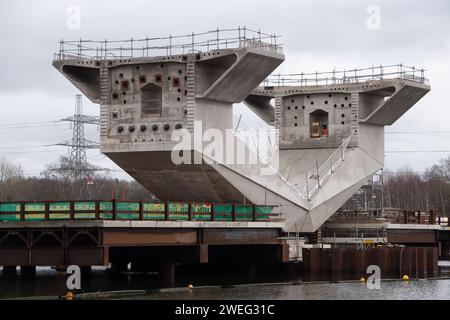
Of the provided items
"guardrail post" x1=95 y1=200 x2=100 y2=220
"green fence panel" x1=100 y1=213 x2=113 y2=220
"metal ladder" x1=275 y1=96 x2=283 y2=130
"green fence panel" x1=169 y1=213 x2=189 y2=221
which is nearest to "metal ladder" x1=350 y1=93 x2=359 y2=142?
"metal ladder" x1=275 y1=96 x2=283 y2=130

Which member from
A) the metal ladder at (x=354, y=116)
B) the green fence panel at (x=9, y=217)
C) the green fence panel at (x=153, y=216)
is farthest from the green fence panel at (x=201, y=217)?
the metal ladder at (x=354, y=116)

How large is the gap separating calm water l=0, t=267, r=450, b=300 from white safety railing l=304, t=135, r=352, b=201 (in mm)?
6625

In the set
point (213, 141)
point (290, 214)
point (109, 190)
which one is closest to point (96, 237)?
point (213, 141)

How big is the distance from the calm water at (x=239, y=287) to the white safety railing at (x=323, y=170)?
6.63 m

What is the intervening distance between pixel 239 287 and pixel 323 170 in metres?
17.9

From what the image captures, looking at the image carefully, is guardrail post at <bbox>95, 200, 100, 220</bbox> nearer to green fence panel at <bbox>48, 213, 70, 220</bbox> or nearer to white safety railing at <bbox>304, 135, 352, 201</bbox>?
green fence panel at <bbox>48, 213, 70, 220</bbox>

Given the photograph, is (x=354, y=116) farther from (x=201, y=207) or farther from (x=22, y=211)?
(x=22, y=211)

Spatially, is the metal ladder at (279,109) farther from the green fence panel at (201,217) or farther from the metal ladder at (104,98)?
the green fence panel at (201,217)

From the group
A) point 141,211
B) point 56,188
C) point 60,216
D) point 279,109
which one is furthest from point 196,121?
point 56,188

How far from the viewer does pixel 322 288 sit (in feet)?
192

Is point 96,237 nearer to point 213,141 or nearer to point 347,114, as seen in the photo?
point 213,141

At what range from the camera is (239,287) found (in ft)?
191

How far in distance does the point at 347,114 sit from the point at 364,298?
974 inches

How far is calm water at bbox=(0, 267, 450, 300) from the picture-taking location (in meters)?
53.6
